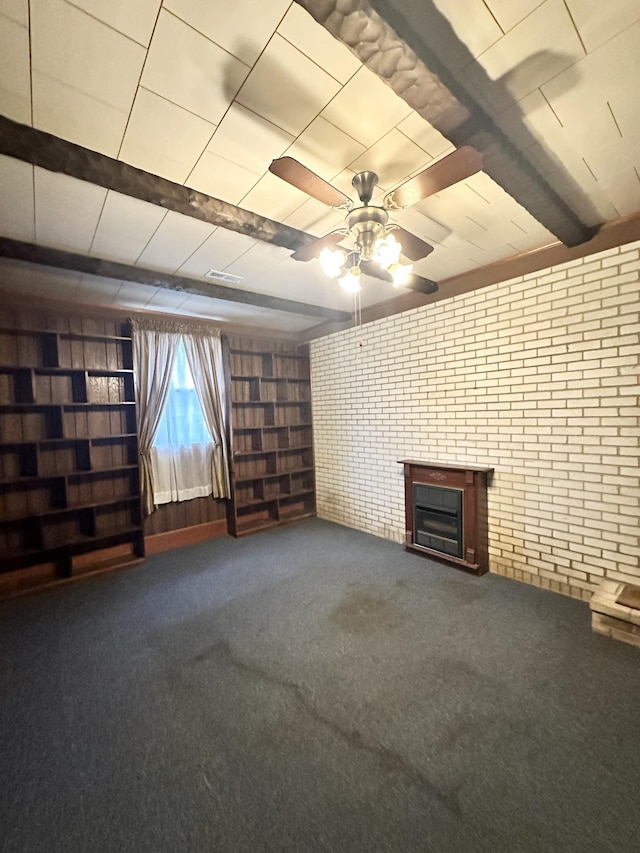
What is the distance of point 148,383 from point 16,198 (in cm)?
217

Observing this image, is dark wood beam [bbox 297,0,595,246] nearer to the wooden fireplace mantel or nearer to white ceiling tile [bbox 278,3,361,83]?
white ceiling tile [bbox 278,3,361,83]

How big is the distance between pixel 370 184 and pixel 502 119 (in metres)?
0.62

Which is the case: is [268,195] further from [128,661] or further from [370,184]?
[128,661]

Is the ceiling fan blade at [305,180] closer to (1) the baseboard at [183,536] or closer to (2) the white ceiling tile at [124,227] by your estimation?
(2) the white ceiling tile at [124,227]

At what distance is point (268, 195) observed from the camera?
2004mm

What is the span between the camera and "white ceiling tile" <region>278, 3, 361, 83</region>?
44.5 inches

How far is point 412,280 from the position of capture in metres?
3.29

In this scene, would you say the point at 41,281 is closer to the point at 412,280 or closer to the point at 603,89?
the point at 412,280

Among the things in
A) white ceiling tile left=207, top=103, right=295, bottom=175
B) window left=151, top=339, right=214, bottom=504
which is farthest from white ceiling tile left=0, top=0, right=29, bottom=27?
window left=151, top=339, right=214, bottom=504

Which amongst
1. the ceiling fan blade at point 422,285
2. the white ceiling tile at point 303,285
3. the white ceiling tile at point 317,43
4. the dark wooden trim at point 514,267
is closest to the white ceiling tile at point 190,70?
the white ceiling tile at point 317,43

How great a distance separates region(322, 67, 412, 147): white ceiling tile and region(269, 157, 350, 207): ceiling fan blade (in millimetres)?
247

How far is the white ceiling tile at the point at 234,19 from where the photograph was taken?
1.09 meters

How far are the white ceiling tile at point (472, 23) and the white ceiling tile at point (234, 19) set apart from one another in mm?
533

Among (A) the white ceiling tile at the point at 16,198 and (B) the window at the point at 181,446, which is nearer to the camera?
(A) the white ceiling tile at the point at 16,198
